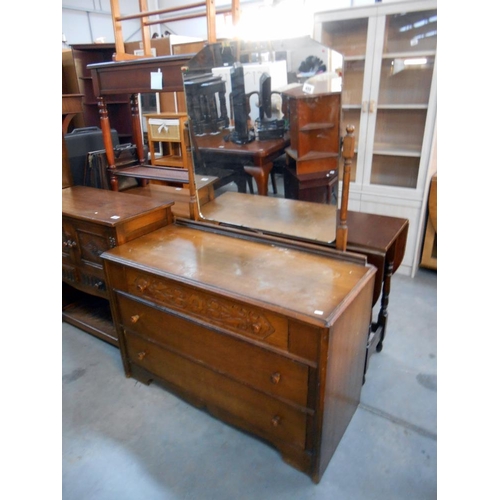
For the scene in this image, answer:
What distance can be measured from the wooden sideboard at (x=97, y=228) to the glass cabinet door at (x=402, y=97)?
186 centimetres

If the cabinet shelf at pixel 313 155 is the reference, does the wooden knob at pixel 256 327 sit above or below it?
below

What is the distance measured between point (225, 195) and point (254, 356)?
0.93 metres

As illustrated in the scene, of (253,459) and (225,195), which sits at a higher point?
(225,195)

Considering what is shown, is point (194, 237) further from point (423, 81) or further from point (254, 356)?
point (423, 81)

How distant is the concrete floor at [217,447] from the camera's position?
1.41 metres

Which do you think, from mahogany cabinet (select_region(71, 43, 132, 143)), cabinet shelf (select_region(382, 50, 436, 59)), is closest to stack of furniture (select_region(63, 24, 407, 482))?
cabinet shelf (select_region(382, 50, 436, 59))

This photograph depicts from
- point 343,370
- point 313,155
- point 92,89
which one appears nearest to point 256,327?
point 343,370

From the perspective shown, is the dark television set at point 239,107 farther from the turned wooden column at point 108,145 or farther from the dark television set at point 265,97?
the turned wooden column at point 108,145

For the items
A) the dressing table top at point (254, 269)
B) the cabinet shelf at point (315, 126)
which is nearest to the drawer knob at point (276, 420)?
the dressing table top at point (254, 269)

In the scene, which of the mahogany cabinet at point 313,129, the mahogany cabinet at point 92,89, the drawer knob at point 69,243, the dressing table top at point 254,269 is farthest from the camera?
the mahogany cabinet at point 92,89

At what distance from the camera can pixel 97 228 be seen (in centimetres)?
185

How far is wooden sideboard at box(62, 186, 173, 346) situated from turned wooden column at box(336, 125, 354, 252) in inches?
36.6
